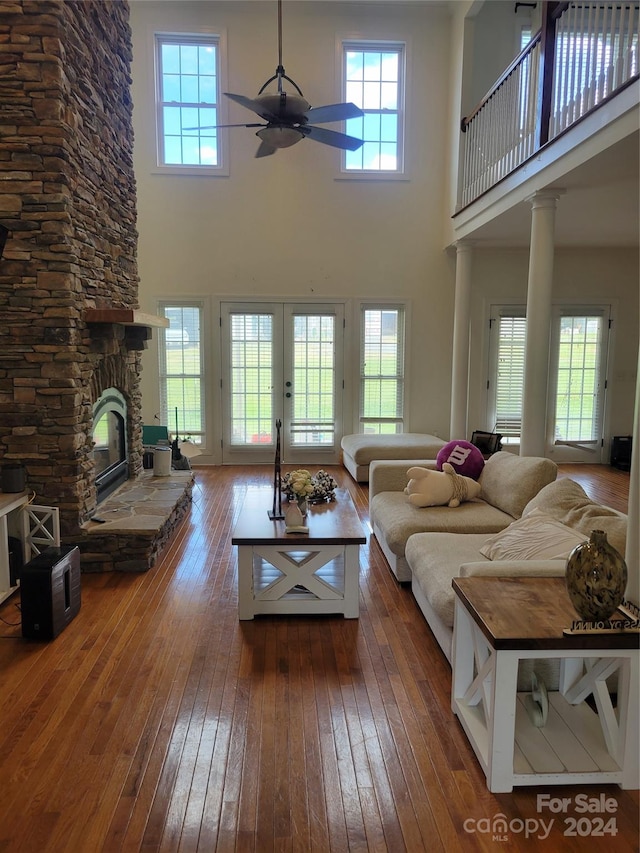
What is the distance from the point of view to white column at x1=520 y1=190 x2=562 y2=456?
465 cm

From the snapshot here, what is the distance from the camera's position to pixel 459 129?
7.03 meters

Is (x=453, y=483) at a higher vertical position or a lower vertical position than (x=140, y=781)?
higher

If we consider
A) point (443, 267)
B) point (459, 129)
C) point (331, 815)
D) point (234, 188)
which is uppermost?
point (459, 129)

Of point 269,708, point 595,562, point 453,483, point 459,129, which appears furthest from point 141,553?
point 459,129

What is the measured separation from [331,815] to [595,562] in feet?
4.10

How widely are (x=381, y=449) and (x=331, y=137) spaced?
333cm

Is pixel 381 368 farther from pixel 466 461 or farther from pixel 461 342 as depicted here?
pixel 466 461

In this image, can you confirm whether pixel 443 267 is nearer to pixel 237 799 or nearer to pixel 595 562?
pixel 595 562

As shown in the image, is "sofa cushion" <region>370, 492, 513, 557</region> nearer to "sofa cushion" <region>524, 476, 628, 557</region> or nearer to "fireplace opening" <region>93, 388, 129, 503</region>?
"sofa cushion" <region>524, 476, 628, 557</region>

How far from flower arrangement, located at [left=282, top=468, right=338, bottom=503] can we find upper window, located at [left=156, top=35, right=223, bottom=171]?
5.11 metres

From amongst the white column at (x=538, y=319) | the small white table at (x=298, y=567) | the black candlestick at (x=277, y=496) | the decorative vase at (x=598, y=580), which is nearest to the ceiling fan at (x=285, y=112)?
the white column at (x=538, y=319)

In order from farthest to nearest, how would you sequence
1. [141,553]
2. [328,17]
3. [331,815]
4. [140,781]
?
[328,17] → [141,553] → [140,781] → [331,815]

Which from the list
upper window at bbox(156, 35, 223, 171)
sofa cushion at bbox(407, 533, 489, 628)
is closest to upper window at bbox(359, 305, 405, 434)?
upper window at bbox(156, 35, 223, 171)

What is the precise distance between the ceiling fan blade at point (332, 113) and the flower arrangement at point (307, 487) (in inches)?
95.8
